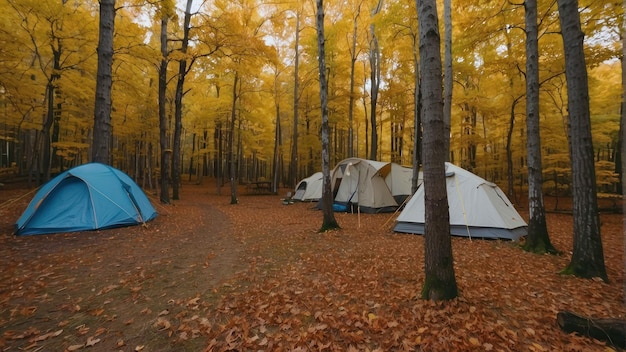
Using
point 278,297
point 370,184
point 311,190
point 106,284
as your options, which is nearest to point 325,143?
point 370,184

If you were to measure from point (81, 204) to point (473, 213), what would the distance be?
10.3 metres

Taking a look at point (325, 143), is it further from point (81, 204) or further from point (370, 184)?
point (81, 204)

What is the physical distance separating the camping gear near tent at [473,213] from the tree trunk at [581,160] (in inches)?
107

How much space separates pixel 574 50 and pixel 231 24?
10.5 meters

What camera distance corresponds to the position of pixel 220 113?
1923 cm

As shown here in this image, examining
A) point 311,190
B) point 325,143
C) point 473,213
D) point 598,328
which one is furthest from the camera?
point 311,190

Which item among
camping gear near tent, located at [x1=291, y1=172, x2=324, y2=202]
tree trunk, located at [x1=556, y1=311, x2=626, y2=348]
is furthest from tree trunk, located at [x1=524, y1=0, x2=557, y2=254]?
camping gear near tent, located at [x1=291, y1=172, x2=324, y2=202]

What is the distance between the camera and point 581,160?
13.4 ft

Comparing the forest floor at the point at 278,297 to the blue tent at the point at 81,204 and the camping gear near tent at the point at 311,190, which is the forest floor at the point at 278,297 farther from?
the camping gear near tent at the point at 311,190

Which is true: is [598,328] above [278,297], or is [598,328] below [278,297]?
above

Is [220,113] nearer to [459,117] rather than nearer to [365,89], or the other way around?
[365,89]

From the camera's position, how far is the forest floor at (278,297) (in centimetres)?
265

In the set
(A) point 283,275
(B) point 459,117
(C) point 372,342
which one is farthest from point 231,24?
(B) point 459,117

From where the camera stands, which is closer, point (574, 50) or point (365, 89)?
point (574, 50)
